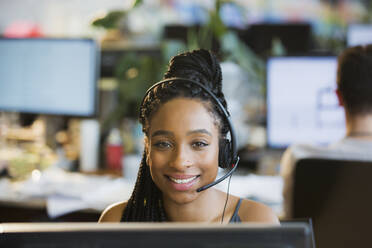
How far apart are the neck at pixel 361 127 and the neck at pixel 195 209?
0.61 m

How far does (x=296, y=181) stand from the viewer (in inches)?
30.8

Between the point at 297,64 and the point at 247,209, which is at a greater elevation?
the point at 297,64

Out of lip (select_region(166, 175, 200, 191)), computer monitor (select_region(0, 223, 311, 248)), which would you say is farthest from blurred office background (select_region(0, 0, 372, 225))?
computer monitor (select_region(0, 223, 311, 248))

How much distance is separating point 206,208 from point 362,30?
155 centimetres

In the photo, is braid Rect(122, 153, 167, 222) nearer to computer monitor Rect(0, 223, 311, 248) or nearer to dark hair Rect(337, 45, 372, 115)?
computer monitor Rect(0, 223, 311, 248)

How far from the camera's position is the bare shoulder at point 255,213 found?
66 centimetres

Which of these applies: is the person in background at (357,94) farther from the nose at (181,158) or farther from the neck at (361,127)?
the nose at (181,158)

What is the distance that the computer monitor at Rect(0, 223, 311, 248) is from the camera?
28 centimetres

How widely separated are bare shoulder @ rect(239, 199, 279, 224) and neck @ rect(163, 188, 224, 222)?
4 centimetres

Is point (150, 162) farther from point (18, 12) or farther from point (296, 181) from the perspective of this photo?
point (18, 12)

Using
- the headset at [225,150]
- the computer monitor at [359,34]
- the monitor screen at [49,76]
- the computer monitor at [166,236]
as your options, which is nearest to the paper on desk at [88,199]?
the monitor screen at [49,76]

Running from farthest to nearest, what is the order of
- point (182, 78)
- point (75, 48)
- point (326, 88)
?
point (75, 48) → point (326, 88) → point (182, 78)

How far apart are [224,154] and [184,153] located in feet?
0.28

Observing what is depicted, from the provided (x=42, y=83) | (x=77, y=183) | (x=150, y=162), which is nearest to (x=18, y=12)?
(x=42, y=83)
